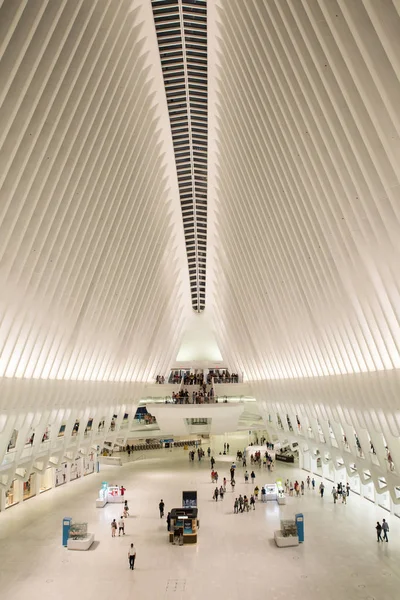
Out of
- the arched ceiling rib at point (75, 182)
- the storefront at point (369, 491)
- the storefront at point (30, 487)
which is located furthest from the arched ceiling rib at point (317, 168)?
the storefront at point (30, 487)

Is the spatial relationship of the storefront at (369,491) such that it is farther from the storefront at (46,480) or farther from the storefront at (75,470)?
the storefront at (75,470)

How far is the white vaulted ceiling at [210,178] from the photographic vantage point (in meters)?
11.0

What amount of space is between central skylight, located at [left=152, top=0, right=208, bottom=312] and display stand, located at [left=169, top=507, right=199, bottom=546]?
55.8 ft

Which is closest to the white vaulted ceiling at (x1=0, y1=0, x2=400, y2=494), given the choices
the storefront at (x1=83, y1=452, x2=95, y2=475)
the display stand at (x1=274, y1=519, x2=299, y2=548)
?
the display stand at (x1=274, y1=519, x2=299, y2=548)

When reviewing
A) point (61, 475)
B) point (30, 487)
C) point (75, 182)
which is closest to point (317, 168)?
point (75, 182)

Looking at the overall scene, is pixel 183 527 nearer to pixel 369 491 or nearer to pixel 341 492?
pixel 341 492

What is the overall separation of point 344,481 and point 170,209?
19899 mm

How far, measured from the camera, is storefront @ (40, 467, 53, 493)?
29.8 meters

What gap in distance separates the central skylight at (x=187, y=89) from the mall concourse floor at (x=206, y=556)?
17.3 metres

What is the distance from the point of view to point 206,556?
59.0 ft

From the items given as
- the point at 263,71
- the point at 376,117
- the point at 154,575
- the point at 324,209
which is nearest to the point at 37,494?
the point at 154,575

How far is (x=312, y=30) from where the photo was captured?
1149 centimetres

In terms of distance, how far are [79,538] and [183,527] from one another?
4.03 meters

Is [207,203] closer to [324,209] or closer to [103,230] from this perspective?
[103,230]
